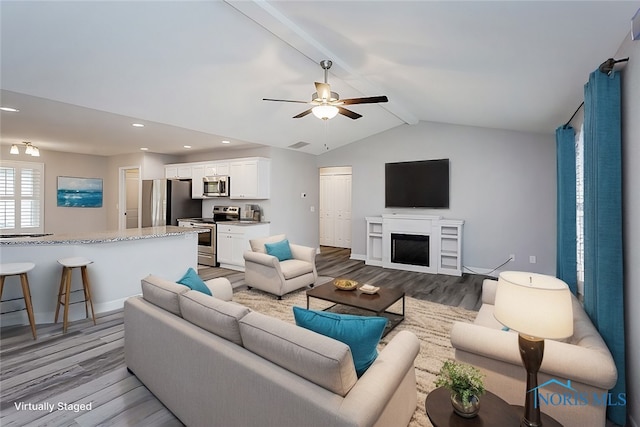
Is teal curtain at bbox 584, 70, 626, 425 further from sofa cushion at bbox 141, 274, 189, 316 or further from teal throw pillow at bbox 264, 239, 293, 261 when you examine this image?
teal throw pillow at bbox 264, 239, 293, 261

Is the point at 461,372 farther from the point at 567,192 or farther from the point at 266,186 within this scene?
the point at 266,186

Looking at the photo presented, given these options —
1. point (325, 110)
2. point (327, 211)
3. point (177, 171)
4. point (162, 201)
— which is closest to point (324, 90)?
point (325, 110)

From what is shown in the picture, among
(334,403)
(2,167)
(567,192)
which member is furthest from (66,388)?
(2,167)

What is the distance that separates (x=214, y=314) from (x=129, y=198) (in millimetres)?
7335

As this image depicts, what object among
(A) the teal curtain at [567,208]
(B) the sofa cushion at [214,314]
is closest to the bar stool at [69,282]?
(B) the sofa cushion at [214,314]

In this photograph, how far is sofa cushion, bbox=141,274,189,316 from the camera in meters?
2.10

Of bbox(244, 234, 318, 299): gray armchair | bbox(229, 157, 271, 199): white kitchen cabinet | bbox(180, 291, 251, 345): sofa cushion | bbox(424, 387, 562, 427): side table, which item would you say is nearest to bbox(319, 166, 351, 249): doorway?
bbox(229, 157, 271, 199): white kitchen cabinet

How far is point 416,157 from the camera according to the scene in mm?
6352

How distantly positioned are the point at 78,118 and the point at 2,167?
3.94m

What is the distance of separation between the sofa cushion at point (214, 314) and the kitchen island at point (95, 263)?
2.37m

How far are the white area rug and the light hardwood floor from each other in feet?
1.92

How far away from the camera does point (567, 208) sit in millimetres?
3459

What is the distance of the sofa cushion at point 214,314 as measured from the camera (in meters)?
1.71

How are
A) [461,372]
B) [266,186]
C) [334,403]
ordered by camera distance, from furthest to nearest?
[266,186] → [461,372] → [334,403]
